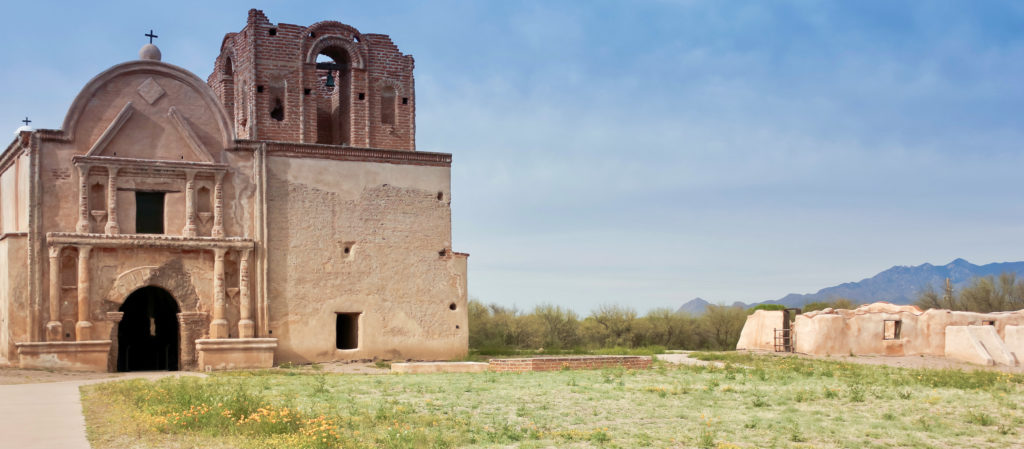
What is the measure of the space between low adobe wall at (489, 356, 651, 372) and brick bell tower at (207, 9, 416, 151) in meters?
7.83

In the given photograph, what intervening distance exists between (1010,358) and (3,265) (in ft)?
72.4

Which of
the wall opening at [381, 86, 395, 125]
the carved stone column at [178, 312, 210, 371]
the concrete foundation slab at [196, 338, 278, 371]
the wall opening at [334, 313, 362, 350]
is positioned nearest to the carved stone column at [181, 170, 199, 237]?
the carved stone column at [178, 312, 210, 371]

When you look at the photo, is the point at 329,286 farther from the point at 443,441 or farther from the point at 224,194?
the point at 443,441

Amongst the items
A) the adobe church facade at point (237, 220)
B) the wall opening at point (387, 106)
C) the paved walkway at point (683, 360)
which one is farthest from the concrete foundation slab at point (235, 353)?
the paved walkway at point (683, 360)

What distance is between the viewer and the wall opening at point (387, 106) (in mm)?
25188

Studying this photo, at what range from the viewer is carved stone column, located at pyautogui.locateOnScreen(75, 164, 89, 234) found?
21.1m

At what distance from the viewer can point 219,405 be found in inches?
424

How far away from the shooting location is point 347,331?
24.8m

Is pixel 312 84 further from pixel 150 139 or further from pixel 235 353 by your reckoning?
pixel 235 353

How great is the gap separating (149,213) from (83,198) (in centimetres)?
156

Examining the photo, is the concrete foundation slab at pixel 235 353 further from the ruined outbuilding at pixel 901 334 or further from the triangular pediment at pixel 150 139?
the ruined outbuilding at pixel 901 334

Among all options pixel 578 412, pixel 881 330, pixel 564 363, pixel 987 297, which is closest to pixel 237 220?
pixel 564 363

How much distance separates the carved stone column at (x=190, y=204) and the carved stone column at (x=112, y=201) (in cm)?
150

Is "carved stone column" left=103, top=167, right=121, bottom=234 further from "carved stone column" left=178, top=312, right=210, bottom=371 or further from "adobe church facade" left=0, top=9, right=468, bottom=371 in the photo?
"carved stone column" left=178, top=312, right=210, bottom=371
